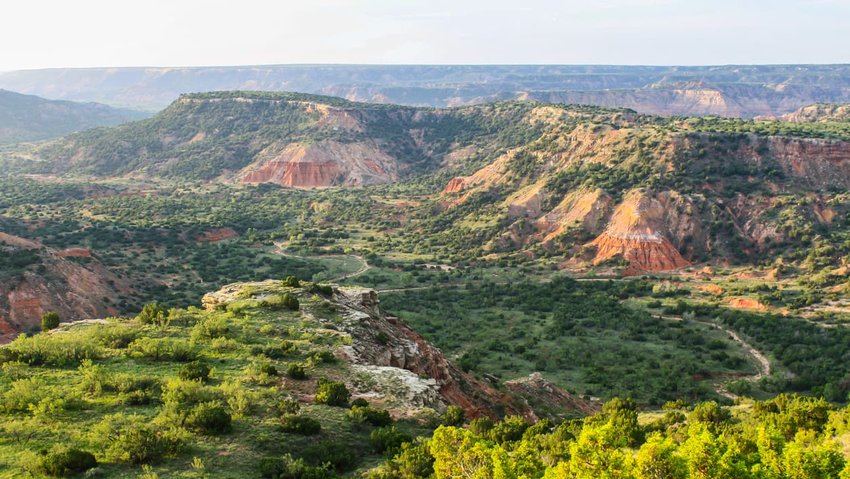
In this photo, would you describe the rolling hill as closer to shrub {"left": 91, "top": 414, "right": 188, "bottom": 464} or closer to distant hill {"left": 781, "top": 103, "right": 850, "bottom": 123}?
distant hill {"left": 781, "top": 103, "right": 850, "bottom": 123}

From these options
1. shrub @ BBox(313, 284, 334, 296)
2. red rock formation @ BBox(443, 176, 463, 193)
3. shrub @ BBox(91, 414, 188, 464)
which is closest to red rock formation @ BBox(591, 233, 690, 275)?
red rock formation @ BBox(443, 176, 463, 193)

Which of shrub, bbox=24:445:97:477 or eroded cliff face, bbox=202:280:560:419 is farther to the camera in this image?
eroded cliff face, bbox=202:280:560:419

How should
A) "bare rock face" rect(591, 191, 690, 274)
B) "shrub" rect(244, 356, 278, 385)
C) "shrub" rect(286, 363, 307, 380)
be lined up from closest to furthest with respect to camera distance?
"shrub" rect(244, 356, 278, 385) < "shrub" rect(286, 363, 307, 380) < "bare rock face" rect(591, 191, 690, 274)

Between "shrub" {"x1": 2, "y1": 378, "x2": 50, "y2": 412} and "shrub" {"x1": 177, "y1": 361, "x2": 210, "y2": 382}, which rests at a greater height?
"shrub" {"x1": 2, "y1": 378, "x2": 50, "y2": 412}

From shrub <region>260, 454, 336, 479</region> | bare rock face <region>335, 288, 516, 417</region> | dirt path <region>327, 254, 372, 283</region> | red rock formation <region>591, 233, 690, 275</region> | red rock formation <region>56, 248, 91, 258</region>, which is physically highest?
shrub <region>260, 454, 336, 479</region>

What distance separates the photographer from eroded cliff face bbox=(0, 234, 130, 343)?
52.3 meters

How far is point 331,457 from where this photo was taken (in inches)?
723

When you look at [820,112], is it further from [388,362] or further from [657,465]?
[657,465]

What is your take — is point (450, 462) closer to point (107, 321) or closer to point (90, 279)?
point (107, 321)

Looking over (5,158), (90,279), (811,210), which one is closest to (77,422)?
(90,279)

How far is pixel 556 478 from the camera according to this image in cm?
1434

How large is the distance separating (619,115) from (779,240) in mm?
59380

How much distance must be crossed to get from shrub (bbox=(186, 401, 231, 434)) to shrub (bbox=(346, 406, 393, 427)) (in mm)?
4646

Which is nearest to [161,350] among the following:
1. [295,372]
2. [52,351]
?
[52,351]
